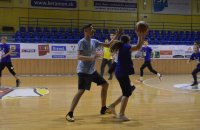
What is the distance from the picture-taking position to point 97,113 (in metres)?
7.75

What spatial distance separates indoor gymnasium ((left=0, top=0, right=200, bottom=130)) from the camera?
277 inches

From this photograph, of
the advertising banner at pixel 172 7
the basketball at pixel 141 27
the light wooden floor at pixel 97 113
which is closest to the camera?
the light wooden floor at pixel 97 113

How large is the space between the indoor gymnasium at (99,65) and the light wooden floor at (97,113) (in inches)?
0.7

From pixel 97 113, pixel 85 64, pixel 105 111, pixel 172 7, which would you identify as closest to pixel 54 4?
pixel 172 7

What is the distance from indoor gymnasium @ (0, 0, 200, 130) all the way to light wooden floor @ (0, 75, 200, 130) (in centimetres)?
2

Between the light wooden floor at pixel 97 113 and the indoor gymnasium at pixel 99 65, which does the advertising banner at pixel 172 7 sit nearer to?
the indoor gymnasium at pixel 99 65

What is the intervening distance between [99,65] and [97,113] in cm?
1119

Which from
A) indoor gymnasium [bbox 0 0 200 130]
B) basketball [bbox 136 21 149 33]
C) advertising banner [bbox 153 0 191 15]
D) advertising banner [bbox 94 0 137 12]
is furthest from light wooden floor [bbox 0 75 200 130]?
advertising banner [bbox 153 0 191 15]

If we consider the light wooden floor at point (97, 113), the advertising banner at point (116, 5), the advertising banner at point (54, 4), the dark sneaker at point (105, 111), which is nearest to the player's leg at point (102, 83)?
the dark sneaker at point (105, 111)

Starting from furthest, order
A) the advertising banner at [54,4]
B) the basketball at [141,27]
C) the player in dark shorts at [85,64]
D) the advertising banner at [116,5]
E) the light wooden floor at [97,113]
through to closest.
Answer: the advertising banner at [116,5] → the advertising banner at [54,4] → the player in dark shorts at [85,64] → the basketball at [141,27] → the light wooden floor at [97,113]

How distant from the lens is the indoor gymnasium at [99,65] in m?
7.03

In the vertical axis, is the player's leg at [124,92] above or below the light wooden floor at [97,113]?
above

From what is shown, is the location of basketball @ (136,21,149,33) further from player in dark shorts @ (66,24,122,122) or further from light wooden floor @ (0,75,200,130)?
light wooden floor @ (0,75,200,130)

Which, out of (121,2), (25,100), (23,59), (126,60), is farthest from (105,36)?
(126,60)
